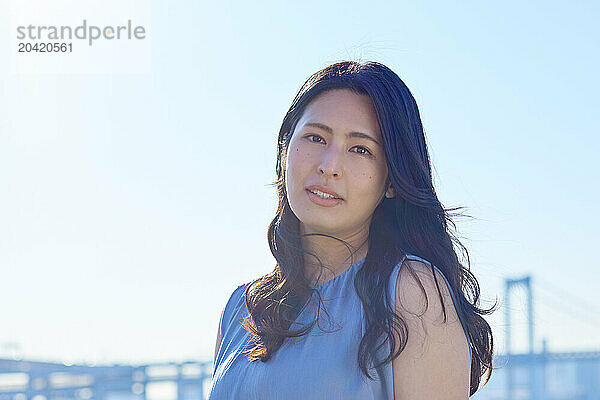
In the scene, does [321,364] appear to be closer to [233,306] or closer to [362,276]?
[362,276]

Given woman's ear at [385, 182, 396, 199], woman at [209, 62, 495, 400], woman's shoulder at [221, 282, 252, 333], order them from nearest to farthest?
woman at [209, 62, 495, 400]
woman's ear at [385, 182, 396, 199]
woman's shoulder at [221, 282, 252, 333]

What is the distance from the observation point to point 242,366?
3.43 ft

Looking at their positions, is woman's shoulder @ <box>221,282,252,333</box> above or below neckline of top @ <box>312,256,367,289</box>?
below

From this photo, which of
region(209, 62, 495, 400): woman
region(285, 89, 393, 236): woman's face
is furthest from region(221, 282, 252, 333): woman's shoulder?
region(285, 89, 393, 236): woman's face

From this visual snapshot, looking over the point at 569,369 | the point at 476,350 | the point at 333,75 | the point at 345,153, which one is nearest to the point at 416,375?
the point at 476,350

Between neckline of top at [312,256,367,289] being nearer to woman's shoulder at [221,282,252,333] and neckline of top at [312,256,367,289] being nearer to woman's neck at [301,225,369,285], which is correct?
woman's neck at [301,225,369,285]

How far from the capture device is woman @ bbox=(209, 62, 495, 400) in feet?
2.99

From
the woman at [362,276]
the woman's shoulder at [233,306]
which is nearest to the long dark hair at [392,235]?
the woman at [362,276]

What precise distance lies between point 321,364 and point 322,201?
0.20 meters

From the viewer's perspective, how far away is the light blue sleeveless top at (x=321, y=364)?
917 mm

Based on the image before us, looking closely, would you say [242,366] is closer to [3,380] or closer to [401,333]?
[401,333]

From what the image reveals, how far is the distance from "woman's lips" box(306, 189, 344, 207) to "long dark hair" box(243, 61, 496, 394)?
74 mm

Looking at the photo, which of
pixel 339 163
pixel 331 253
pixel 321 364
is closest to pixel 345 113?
pixel 339 163

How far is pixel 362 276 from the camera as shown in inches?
39.8
